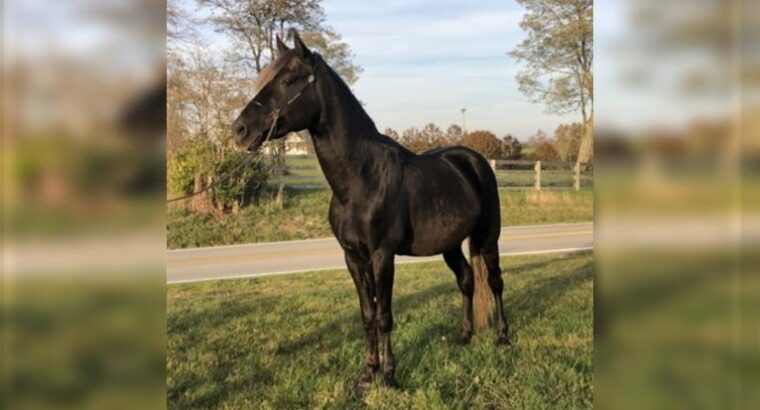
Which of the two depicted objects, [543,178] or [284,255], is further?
[543,178]

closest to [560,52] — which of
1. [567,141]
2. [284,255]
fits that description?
[567,141]

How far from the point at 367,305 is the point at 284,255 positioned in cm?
666

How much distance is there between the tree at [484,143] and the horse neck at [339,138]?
1241 centimetres

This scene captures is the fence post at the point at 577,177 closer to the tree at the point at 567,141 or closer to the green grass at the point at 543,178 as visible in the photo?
the green grass at the point at 543,178

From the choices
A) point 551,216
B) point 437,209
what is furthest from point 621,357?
point 551,216

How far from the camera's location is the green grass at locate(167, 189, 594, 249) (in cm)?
1159

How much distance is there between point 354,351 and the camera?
171 inches

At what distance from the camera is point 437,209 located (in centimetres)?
396

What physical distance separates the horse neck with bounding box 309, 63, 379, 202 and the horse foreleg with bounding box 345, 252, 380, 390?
0.49 meters

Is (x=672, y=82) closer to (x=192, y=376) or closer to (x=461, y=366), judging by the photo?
(x=461, y=366)

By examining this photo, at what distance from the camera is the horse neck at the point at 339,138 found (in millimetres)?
3459

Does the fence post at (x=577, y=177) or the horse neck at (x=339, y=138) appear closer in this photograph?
the horse neck at (x=339, y=138)

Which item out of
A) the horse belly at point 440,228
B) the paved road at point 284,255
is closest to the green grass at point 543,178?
the paved road at point 284,255

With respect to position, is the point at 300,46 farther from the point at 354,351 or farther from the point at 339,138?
the point at 354,351
